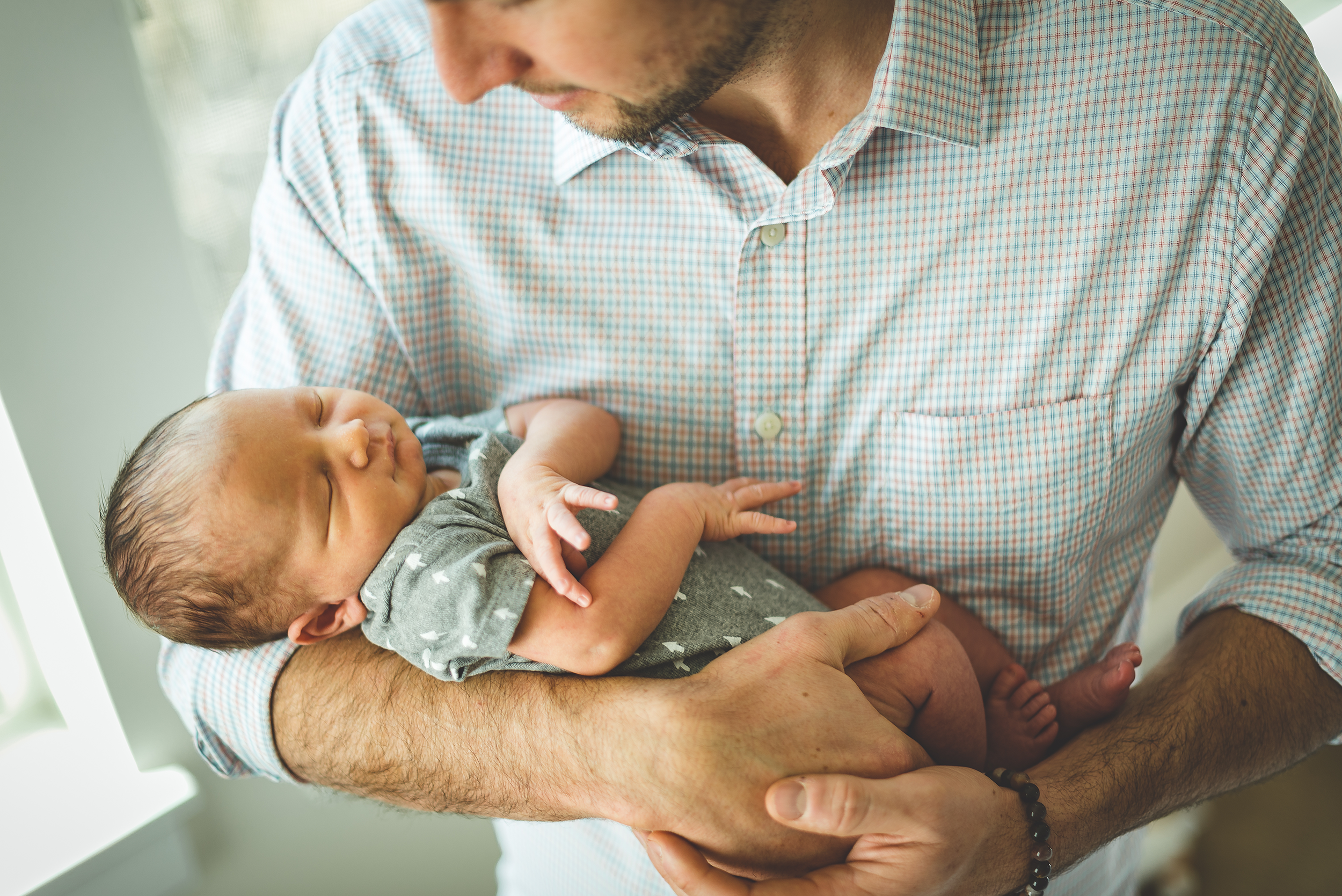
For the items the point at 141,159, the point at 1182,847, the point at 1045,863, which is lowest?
the point at 1182,847

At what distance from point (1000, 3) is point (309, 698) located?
1376 millimetres

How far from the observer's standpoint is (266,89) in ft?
5.07

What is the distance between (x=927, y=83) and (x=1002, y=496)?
0.60 metres

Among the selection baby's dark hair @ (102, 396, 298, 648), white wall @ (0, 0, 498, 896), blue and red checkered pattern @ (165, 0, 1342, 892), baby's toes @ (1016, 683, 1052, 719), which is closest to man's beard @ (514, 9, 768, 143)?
blue and red checkered pattern @ (165, 0, 1342, 892)

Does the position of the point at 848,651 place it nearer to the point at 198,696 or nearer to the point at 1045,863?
the point at 1045,863

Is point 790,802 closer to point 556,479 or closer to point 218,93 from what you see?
point 556,479

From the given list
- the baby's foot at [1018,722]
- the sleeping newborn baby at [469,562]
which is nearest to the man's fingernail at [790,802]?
the sleeping newborn baby at [469,562]

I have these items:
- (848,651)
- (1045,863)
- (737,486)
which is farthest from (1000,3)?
(1045,863)

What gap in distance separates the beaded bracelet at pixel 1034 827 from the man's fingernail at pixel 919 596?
241mm

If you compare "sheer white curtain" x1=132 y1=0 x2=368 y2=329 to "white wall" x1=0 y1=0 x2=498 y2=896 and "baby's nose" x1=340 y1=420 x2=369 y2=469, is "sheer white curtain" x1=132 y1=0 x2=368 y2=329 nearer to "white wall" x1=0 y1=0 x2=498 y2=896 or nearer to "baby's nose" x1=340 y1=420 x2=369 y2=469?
"white wall" x1=0 y1=0 x2=498 y2=896

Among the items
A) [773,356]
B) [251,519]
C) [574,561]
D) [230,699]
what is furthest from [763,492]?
[230,699]

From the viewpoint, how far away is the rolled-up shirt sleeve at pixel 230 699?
4.02 ft

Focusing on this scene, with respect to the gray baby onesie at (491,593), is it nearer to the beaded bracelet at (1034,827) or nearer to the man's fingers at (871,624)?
the man's fingers at (871,624)

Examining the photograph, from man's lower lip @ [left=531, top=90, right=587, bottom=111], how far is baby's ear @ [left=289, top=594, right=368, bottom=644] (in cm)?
70
